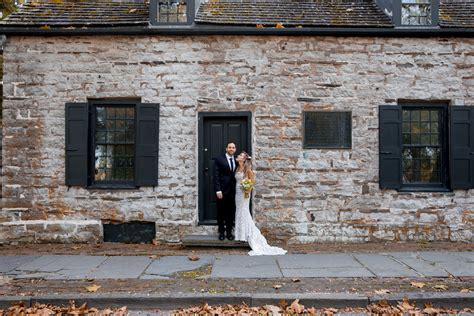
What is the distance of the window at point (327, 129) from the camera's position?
27.1ft

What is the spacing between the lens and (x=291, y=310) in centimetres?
475

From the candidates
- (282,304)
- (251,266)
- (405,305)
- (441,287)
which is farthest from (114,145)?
(441,287)

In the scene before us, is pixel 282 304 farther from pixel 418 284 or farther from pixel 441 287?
pixel 441 287

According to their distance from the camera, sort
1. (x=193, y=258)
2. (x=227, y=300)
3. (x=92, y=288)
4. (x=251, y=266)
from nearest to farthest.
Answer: (x=227, y=300) < (x=92, y=288) < (x=251, y=266) < (x=193, y=258)

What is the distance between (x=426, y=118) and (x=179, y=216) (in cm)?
572

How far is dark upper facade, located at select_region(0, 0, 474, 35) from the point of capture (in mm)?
8148

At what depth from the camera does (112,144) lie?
27.5ft

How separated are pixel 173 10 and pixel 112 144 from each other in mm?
3174

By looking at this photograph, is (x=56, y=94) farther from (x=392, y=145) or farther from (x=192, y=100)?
(x=392, y=145)

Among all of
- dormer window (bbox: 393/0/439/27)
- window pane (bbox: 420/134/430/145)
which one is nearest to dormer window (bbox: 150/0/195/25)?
dormer window (bbox: 393/0/439/27)

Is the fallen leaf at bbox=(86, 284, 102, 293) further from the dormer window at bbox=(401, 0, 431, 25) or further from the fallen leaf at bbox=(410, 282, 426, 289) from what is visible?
the dormer window at bbox=(401, 0, 431, 25)

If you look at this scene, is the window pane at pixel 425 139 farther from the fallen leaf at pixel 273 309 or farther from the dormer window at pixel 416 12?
the fallen leaf at pixel 273 309

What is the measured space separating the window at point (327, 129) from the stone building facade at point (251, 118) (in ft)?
0.42

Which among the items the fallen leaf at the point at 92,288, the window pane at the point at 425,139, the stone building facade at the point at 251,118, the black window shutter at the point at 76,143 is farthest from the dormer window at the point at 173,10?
the window pane at the point at 425,139
